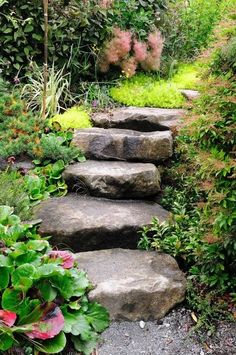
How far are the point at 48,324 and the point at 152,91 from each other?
3.59 m

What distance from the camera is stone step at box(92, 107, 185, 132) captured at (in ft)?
15.7

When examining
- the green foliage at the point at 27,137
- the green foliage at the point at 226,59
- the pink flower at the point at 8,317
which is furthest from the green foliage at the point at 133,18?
the pink flower at the point at 8,317

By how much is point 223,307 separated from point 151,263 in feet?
1.86

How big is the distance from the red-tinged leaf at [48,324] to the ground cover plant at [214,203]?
847 mm

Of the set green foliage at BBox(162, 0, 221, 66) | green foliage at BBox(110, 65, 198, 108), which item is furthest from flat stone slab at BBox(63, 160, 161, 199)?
green foliage at BBox(162, 0, 221, 66)

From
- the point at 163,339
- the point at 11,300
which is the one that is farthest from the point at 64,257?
the point at 163,339

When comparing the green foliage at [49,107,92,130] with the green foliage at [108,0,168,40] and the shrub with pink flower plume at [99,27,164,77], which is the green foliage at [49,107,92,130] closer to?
the shrub with pink flower plume at [99,27,164,77]

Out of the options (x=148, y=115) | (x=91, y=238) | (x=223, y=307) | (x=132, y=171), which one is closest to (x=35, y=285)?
(x=91, y=238)

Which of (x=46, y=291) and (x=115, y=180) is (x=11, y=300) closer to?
(x=46, y=291)

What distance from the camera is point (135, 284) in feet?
9.61

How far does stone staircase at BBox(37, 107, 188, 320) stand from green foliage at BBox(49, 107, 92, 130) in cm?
13

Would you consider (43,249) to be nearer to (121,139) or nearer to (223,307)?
(223,307)

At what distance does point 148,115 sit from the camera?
15.8 ft

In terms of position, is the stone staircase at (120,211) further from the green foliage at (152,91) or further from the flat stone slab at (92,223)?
the green foliage at (152,91)
